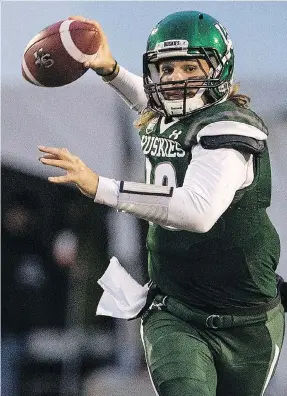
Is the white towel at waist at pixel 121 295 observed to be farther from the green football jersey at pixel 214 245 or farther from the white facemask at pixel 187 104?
the white facemask at pixel 187 104

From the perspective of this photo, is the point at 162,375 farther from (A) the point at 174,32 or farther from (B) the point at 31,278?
(B) the point at 31,278

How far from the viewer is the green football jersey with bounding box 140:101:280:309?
2232 mm

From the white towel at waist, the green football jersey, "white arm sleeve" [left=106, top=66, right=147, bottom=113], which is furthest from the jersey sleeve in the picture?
"white arm sleeve" [left=106, top=66, right=147, bottom=113]

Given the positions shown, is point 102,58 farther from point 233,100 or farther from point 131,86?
point 233,100

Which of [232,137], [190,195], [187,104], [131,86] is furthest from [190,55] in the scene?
[131,86]

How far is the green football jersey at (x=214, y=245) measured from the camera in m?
2.23

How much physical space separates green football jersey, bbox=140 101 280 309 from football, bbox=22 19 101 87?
0.39 m

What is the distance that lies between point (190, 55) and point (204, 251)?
1.64ft

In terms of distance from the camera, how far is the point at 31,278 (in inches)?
149

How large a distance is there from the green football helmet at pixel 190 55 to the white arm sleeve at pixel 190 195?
26 centimetres

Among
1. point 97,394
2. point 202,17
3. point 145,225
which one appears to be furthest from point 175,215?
point 97,394

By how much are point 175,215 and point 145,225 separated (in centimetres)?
164

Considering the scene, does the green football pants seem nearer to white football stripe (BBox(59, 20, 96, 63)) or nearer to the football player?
the football player

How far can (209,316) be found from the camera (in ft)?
7.45
